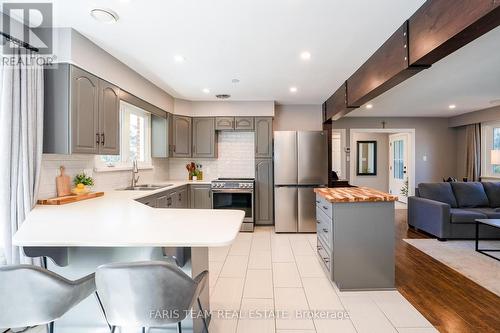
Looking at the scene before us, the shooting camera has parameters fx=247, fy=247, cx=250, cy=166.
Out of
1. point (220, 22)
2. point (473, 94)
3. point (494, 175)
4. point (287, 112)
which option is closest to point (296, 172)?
point (287, 112)

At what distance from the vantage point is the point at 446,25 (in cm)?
164

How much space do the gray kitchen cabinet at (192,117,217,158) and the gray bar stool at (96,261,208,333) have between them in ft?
12.5

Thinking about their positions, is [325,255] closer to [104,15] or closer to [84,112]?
[84,112]

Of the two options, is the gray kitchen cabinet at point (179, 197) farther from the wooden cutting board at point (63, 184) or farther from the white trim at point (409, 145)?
the white trim at point (409, 145)

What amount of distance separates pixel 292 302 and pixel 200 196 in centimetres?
271

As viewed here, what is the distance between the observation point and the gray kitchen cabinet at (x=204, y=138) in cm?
484

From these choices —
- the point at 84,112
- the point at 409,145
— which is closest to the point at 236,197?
the point at 84,112

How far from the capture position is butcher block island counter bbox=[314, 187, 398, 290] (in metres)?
2.44

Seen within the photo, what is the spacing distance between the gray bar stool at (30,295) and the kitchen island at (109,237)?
Answer: 0.18 m

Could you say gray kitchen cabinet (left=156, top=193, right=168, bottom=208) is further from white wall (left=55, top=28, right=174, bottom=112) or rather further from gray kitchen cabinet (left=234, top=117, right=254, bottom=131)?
gray kitchen cabinet (left=234, top=117, right=254, bottom=131)

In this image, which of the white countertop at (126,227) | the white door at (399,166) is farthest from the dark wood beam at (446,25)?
the white door at (399,166)

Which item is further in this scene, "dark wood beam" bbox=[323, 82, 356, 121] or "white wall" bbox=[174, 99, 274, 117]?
"white wall" bbox=[174, 99, 274, 117]

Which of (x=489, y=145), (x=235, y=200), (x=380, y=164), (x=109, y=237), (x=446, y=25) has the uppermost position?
(x=446, y=25)

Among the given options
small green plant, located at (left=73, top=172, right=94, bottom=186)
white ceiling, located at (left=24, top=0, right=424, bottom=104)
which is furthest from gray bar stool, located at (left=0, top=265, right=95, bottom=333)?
white ceiling, located at (left=24, top=0, right=424, bottom=104)
